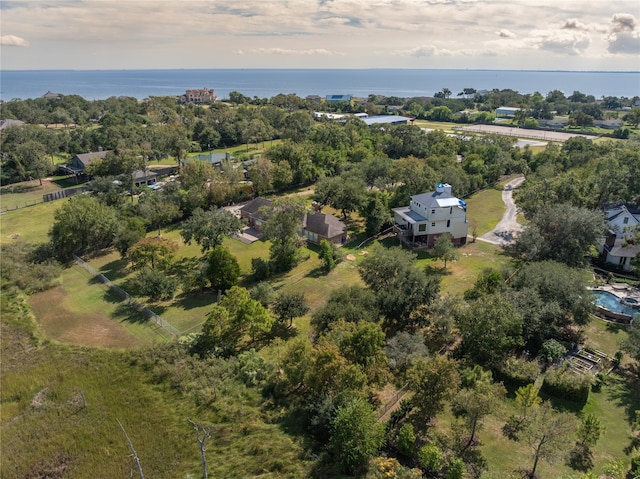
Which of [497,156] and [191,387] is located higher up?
[497,156]

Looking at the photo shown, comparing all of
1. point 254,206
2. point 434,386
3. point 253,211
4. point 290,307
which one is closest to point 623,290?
point 434,386

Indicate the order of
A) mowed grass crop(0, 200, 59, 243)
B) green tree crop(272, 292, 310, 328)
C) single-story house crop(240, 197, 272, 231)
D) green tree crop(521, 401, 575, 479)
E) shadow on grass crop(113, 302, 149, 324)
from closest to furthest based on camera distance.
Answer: green tree crop(521, 401, 575, 479)
green tree crop(272, 292, 310, 328)
shadow on grass crop(113, 302, 149, 324)
mowed grass crop(0, 200, 59, 243)
single-story house crop(240, 197, 272, 231)

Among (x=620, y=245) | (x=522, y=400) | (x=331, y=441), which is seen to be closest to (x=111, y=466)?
(x=331, y=441)

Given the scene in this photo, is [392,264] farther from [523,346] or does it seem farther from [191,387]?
[191,387]

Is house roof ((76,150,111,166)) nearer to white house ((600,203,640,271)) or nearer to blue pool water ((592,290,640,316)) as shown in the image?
blue pool water ((592,290,640,316))

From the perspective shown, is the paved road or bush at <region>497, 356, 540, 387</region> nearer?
bush at <region>497, 356, 540, 387</region>

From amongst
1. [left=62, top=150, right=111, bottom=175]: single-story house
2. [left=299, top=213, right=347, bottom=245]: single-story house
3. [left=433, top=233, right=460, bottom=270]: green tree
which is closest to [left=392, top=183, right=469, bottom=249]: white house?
[left=433, top=233, right=460, bottom=270]: green tree
